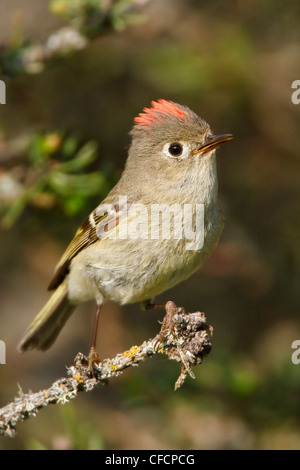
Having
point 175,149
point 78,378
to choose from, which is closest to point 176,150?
point 175,149

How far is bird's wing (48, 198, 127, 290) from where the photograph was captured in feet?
9.55

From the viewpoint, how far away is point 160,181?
2926 mm

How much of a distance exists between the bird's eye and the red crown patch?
0.12 m

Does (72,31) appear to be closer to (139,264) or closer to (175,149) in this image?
(175,149)

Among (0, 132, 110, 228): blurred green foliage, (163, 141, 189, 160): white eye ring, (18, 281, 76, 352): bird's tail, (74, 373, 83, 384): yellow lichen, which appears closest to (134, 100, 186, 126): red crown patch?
(163, 141, 189, 160): white eye ring

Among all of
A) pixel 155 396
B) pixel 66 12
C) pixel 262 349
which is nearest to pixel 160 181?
pixel 66 12

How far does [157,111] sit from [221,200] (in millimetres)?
915

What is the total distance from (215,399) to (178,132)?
1.18m

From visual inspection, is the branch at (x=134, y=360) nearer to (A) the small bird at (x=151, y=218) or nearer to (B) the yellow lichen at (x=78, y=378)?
(B) the yellow lichen at (x=78, y=378)

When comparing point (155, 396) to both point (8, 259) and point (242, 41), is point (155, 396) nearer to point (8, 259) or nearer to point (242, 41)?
point (8, 259)

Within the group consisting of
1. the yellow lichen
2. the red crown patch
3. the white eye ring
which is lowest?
the yellow lichen

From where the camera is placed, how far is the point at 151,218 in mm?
→ 2760

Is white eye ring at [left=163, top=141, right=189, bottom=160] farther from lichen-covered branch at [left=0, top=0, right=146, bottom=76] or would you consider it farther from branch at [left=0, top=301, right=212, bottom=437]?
branch at [left=0, top=301, right=212, bottom=437]
